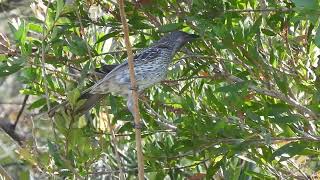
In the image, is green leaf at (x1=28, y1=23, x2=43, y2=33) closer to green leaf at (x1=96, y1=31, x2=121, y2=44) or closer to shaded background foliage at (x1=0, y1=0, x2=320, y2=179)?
shaded background foliage at (x1=0, y1=0, x2=320, y2=179)

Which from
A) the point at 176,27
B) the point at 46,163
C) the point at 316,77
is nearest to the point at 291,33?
the point at 316,77

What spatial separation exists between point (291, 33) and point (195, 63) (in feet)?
1.53

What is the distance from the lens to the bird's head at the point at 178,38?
3285mm

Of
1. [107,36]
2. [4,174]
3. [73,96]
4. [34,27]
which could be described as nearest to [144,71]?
[107,36]

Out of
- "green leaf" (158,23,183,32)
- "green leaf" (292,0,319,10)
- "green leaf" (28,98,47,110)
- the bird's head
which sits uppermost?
"green leaf" (292,0,319,10)

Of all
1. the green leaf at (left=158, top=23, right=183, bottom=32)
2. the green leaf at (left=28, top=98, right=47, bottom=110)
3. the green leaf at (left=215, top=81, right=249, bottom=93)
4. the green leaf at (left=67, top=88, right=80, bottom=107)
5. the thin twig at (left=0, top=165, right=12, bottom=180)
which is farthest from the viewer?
the green leaf at (left=28, top=98, right=47, bottom=110)

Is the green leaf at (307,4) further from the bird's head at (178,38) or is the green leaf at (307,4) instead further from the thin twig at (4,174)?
the bird's head at (178,38)

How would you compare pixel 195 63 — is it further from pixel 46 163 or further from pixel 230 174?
pixel 46 163

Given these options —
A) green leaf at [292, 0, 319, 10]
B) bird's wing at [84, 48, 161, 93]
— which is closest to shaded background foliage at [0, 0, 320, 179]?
bird's wing at [84, 48, 161, 93]

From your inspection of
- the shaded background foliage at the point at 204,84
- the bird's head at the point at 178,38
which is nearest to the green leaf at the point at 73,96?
the shaded background foliage at the point at 204,84

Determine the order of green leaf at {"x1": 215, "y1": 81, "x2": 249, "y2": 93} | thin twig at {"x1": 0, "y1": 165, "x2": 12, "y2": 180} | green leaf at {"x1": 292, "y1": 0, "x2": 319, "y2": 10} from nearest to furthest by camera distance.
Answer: green leaf at {"x1": 292, "y1": 0, "x2": 319, "y2": 10}, thin twig at {"x1": 0, "y1": 165, "x2": 12, "y2": 180}, green leaf at {"x1": 215, "y1": 81, "x2": 249, "y2": 93}

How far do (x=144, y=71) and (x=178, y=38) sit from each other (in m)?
0.38

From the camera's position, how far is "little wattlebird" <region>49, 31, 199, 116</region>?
3299 millimetres

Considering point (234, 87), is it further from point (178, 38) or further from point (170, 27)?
point (178, 38)
